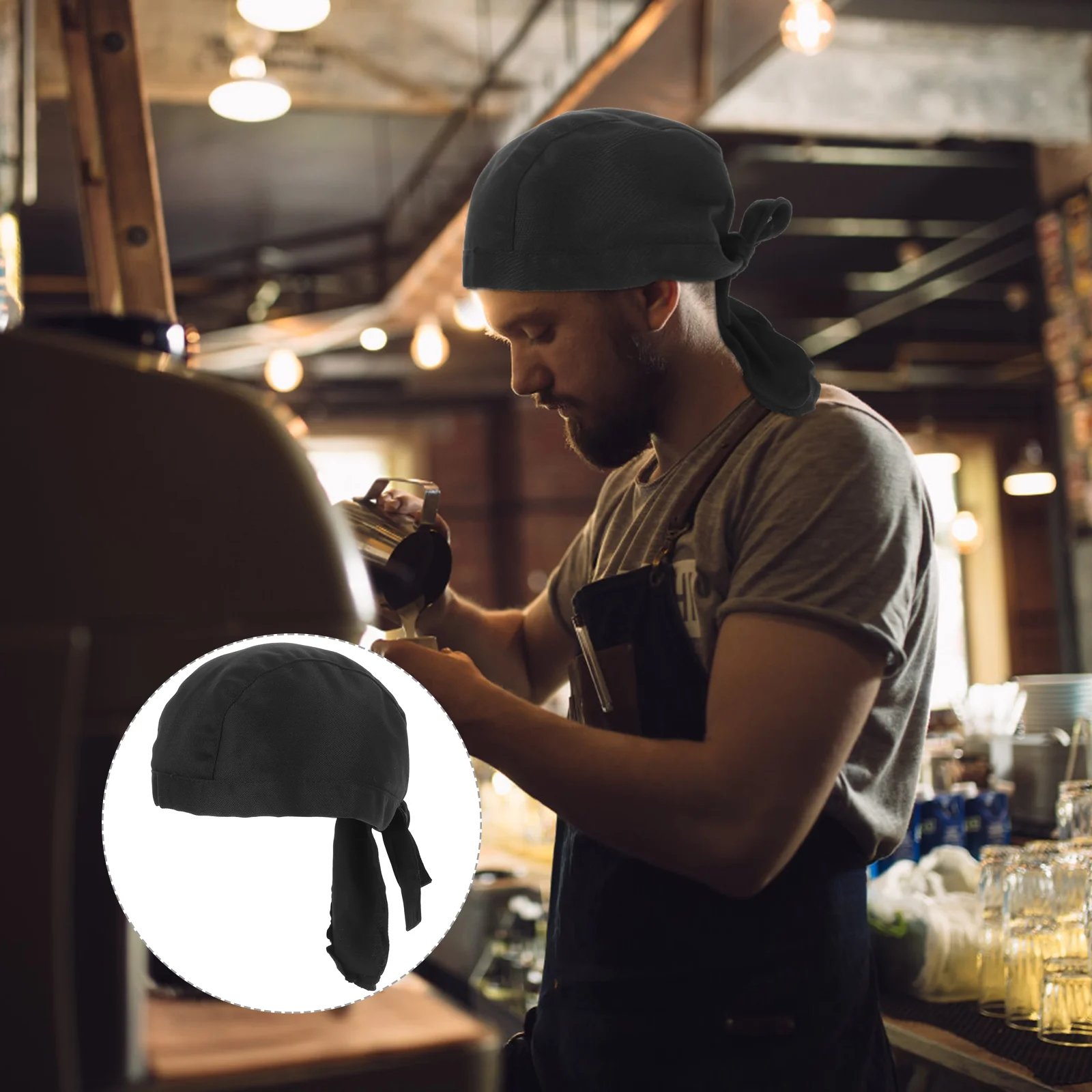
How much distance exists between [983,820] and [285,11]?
3317 mm

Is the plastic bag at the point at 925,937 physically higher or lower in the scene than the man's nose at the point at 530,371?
lower

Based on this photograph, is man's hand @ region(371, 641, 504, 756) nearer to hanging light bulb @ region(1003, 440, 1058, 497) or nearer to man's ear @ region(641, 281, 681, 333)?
man's ear @ region(641, 281, 681, 333)

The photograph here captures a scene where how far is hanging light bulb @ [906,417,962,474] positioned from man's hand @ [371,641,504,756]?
11031 mm

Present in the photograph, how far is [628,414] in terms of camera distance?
1212 millimetres

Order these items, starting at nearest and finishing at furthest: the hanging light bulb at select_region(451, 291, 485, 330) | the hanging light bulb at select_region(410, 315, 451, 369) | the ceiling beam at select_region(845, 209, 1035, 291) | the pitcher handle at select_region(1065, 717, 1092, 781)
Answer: the pitcher handle at select_region(1065, 717, 1092, 781) → the hanging light bulb at select_region(451, 291, 485, 330) → the hanging light bulb at select_region(410, 315, 451, 369) → the ceiling beam at select_region(845, 209, 1035, 291)

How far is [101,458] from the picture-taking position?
44cm

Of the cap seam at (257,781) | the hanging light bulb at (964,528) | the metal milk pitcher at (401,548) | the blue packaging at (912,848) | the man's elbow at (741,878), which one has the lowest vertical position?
the blue packaging at (912,848)

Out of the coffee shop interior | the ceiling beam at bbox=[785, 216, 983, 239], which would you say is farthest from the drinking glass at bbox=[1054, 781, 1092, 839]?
the ceiling beam at bbox=[785, 216, 983, 239]

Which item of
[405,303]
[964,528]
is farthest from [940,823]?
[964,528]

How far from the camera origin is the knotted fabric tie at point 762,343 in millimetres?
1115

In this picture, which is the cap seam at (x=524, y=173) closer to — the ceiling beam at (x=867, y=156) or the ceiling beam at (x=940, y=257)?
the ceiling beam at (x=867, y=156)

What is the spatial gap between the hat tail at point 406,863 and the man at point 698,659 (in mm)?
391

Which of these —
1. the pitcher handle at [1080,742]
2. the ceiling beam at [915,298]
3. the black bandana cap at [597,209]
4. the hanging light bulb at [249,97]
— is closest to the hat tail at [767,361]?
the black bandana cap at [597,209]

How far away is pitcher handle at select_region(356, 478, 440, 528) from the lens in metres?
1.21
